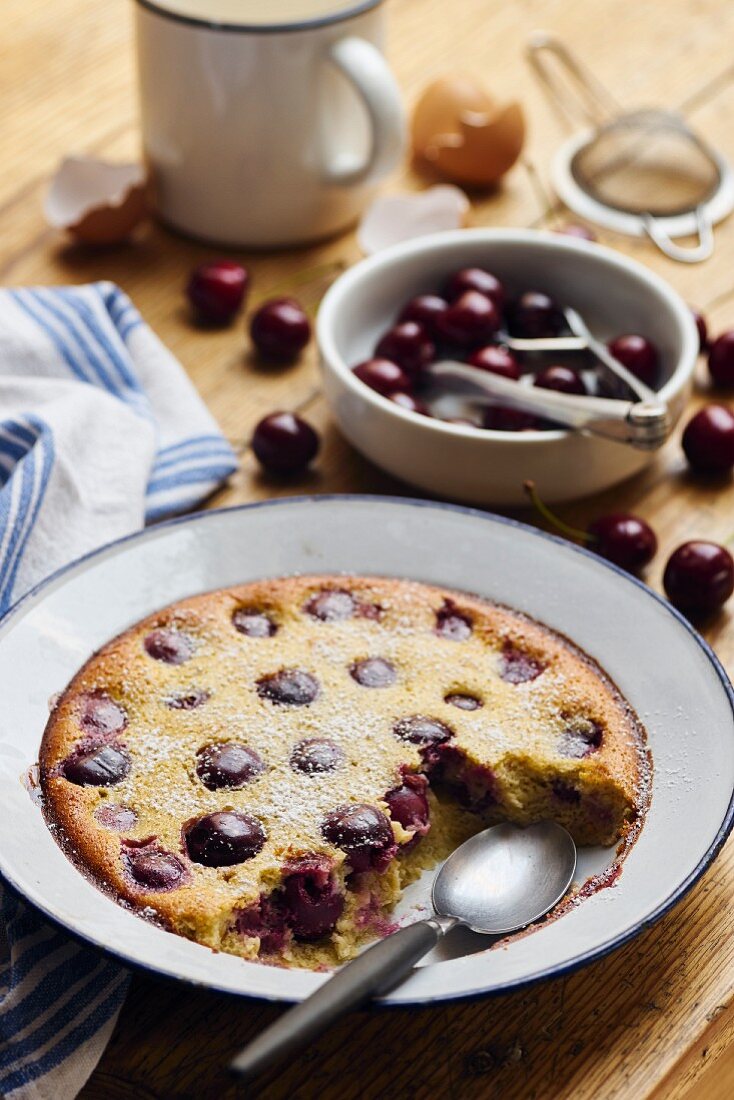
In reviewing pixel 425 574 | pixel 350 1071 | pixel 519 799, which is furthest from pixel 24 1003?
pixel 425 574

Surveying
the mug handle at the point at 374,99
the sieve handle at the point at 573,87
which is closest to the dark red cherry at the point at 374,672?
the mug handle at the point at 374,99

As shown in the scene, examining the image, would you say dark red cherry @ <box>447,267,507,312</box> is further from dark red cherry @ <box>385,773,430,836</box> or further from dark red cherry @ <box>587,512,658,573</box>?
dark red cherry @ <box>385,773,430,836</box>

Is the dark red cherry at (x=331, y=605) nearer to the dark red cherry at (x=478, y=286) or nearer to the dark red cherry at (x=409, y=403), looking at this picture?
the dark red cherry at (x=409, y=403)

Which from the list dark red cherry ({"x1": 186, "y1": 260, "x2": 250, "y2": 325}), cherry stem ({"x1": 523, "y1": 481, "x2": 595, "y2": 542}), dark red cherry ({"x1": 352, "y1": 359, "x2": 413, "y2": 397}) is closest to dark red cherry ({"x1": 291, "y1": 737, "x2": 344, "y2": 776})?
cherry stem ({"x1": 523, "y1": 481, "x2": 595, "y2": 542})

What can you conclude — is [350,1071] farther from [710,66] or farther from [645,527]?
[710,66]

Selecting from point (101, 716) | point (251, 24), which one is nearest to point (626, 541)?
point (101, 716)
